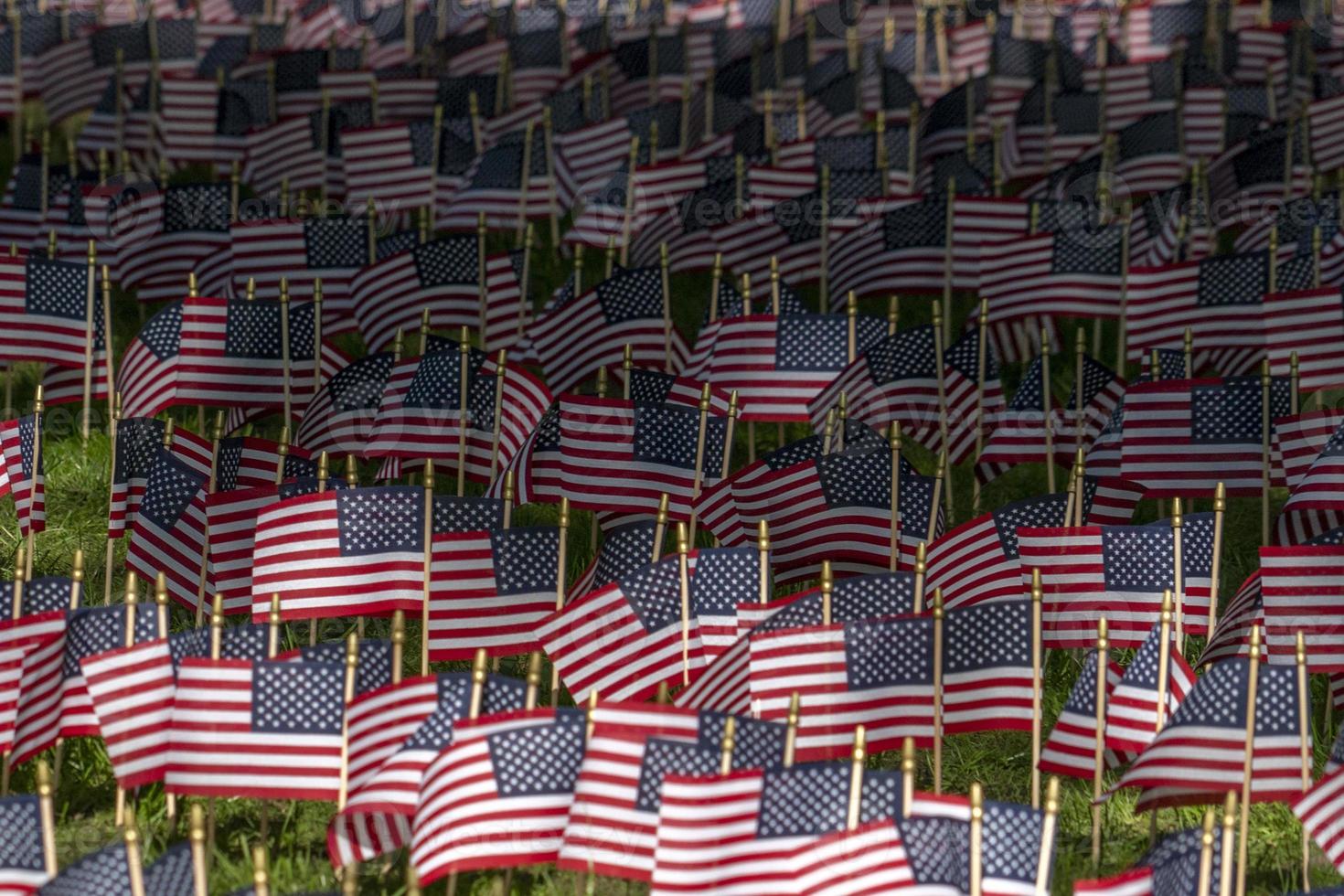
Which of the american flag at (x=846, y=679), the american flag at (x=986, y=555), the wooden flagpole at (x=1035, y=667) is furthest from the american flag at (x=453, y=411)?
the wooden flagpole at (x=1035, y=667)

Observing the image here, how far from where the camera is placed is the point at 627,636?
1041 cm

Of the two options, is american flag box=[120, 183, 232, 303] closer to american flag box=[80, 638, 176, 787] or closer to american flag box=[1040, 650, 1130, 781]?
american flag box=[80, 638, 176, 787]

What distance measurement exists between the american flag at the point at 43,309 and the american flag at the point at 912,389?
460cm

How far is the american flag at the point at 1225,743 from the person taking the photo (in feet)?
30.1

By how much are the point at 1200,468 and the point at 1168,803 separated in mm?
3728

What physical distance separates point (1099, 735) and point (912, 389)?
13.1 ft

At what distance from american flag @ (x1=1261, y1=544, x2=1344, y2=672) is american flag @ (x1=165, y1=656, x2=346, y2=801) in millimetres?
4304

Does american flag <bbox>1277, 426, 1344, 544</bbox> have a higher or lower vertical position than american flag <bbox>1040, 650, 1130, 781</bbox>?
higher

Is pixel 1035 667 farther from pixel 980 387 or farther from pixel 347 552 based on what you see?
pixel 980 387

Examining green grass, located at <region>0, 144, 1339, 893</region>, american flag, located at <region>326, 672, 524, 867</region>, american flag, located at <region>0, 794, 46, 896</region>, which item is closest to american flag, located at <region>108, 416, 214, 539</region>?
green grass, located at <region>0, 144, 1339, 893</region>

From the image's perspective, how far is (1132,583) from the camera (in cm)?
1085

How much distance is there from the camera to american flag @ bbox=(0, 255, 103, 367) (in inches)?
558

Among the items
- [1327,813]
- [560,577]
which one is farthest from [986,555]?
[1327,813]

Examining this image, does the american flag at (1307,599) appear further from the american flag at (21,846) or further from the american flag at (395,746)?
the american flag at (21,846)
